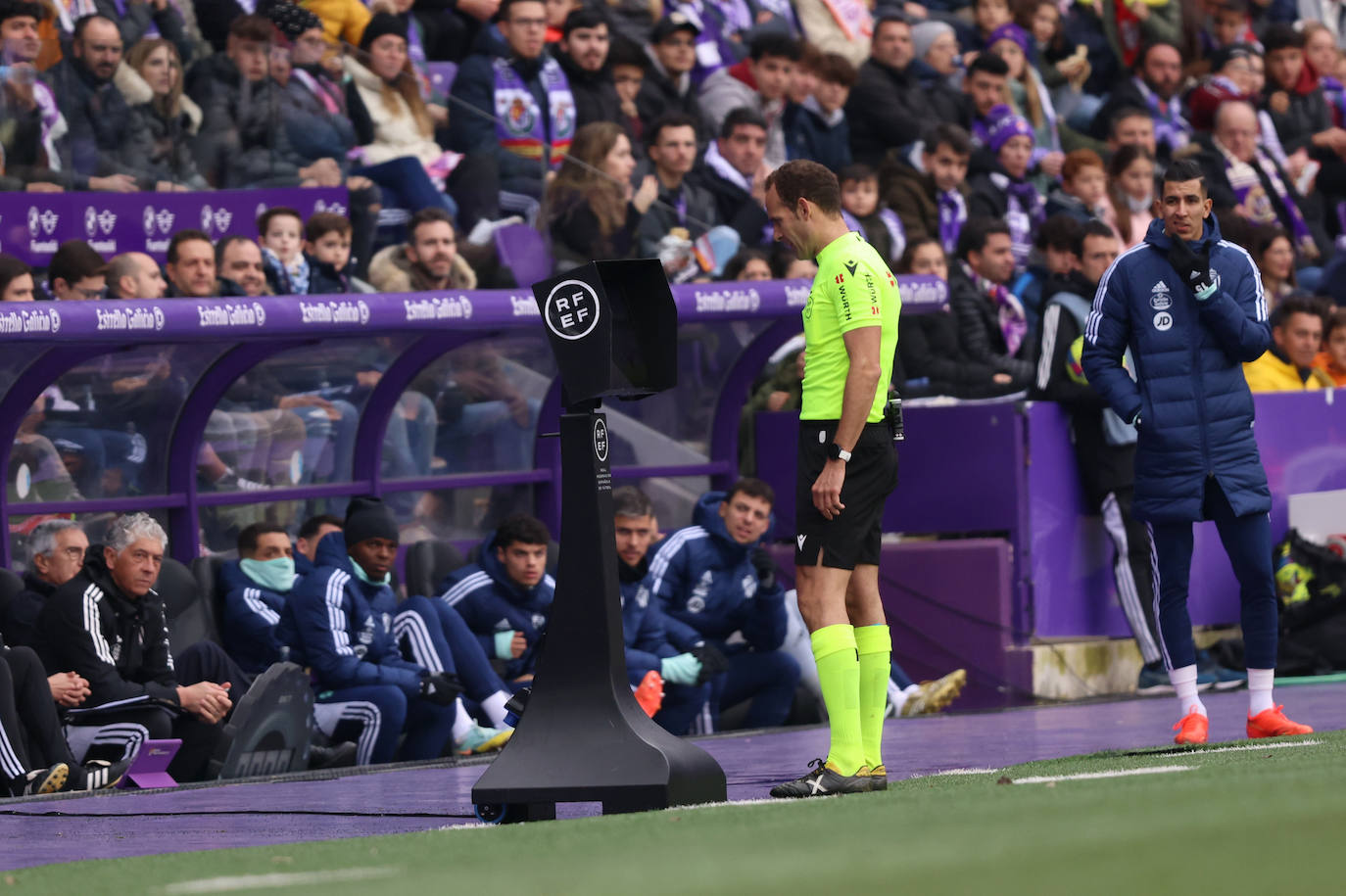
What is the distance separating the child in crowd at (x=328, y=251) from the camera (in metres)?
12.7

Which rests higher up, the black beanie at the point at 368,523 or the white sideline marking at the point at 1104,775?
the black beanie at the point at 368,523

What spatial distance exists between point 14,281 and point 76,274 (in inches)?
20.3

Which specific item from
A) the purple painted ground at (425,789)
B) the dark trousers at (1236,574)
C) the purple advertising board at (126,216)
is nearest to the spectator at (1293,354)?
the purple painted ground at (425,789)

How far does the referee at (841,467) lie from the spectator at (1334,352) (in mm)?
8332

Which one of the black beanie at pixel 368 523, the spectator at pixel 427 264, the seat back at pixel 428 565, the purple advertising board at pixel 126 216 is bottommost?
the seat back at pixel 428 565

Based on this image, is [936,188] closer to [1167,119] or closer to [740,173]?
[740,173]

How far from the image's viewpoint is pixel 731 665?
12711 millimetres

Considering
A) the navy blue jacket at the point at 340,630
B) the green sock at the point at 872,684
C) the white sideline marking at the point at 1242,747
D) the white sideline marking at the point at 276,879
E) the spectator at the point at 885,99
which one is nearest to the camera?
the white sideline marking at the point at 276,879

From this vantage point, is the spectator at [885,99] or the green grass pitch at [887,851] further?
the spectator at [885,99]

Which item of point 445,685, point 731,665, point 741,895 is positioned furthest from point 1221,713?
point 741,895

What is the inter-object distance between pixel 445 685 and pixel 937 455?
13.3 feet

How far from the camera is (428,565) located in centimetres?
1256

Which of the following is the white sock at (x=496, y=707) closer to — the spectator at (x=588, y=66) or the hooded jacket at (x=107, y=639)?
the hooded jacket at (x=107, y=639)

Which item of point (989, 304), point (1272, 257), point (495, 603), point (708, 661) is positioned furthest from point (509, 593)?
point (1272, 257)
